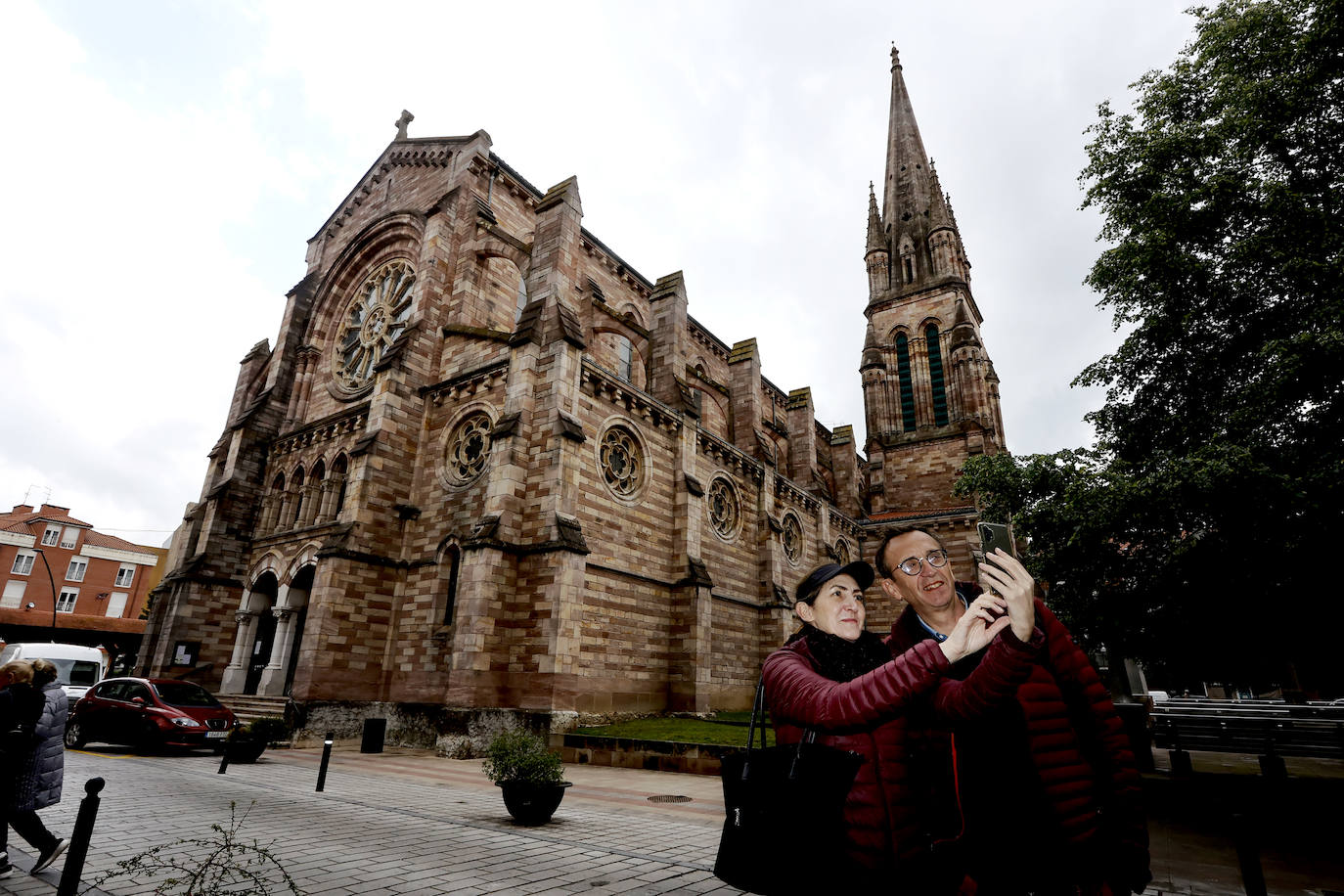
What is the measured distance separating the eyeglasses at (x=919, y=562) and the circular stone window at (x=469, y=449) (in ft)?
47.8

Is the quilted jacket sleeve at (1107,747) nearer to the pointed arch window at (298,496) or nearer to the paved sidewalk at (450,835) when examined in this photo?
the paved sidewalk at (450,835)

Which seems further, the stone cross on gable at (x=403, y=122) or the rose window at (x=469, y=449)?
the stone cross on gable at (x=403, y=122)

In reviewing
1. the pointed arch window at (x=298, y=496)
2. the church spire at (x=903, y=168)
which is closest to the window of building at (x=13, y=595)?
the pointed arch window at (x=298, y=496)

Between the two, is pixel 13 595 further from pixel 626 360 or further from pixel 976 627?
→ pixel 976 627

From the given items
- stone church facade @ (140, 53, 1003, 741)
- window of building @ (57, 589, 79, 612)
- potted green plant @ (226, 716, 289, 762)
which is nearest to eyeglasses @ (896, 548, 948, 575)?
stone church facade @ (140, 53, 1003, 741)

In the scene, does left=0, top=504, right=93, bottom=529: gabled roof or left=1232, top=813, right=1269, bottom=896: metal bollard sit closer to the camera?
left=1232, top=813, right=1269, bottom=896: metal bollard

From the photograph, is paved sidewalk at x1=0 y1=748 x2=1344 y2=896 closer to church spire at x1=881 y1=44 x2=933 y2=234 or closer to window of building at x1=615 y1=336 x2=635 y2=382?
window of building at x1=615 y1=336 x2=635 y2=382

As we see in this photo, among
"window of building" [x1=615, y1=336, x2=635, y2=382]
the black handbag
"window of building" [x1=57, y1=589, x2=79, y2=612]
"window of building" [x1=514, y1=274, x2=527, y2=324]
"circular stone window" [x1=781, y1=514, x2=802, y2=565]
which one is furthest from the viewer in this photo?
"window of building" [x1=57, y1=589, x2=79, y2=612]

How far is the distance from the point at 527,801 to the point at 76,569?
53.8 m

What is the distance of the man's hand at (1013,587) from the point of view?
203 cm

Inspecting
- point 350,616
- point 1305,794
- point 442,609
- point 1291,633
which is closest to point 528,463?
point 442,609

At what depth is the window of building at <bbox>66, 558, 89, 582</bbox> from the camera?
143 feet

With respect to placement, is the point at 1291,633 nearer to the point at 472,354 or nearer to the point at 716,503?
the point at 716,503

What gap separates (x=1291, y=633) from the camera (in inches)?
295
